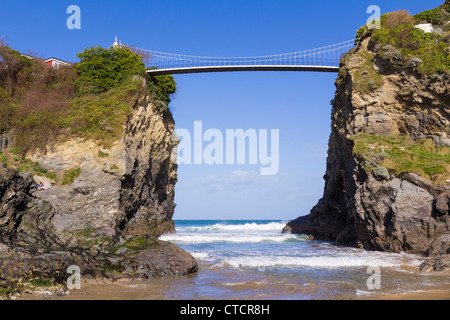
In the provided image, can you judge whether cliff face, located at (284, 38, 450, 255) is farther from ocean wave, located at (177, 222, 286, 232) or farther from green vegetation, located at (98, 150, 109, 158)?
ocean wave, located at (177, 222, 286, 232)

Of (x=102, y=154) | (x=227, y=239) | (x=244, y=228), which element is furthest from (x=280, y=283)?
(x=244, y=228)

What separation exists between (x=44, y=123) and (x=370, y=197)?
19.1 meters

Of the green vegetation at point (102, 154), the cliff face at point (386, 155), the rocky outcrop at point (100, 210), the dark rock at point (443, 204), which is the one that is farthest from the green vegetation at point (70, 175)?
the dark rock at point (443, 204)

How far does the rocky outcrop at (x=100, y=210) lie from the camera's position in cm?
1012

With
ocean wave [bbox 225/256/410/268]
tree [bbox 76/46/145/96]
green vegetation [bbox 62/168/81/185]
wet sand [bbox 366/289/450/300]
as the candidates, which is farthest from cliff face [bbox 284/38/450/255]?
A: green vegetation [bbox 62/168/81/185]

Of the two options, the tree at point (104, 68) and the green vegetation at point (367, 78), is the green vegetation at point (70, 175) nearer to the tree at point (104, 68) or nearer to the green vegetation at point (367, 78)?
the tree at point (104, 68)

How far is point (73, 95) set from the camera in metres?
25.0

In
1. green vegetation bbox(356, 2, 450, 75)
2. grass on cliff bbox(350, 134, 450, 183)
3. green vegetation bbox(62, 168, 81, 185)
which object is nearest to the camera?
grass on cliff bbox(350, 134, 450, 183)

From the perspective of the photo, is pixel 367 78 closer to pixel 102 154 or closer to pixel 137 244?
pixel 102 154

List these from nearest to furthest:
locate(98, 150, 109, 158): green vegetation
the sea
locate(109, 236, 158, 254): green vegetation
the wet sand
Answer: the wet sand < the sea < locate(109, 236, 158, 254): green vegetation < locate(98, 150, 109, 158): green vegetation

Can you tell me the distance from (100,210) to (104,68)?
37.5ft

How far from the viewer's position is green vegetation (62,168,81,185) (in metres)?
19.5

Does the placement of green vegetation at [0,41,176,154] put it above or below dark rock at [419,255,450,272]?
above

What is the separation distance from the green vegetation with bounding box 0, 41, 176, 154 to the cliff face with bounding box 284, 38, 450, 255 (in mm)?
13844
